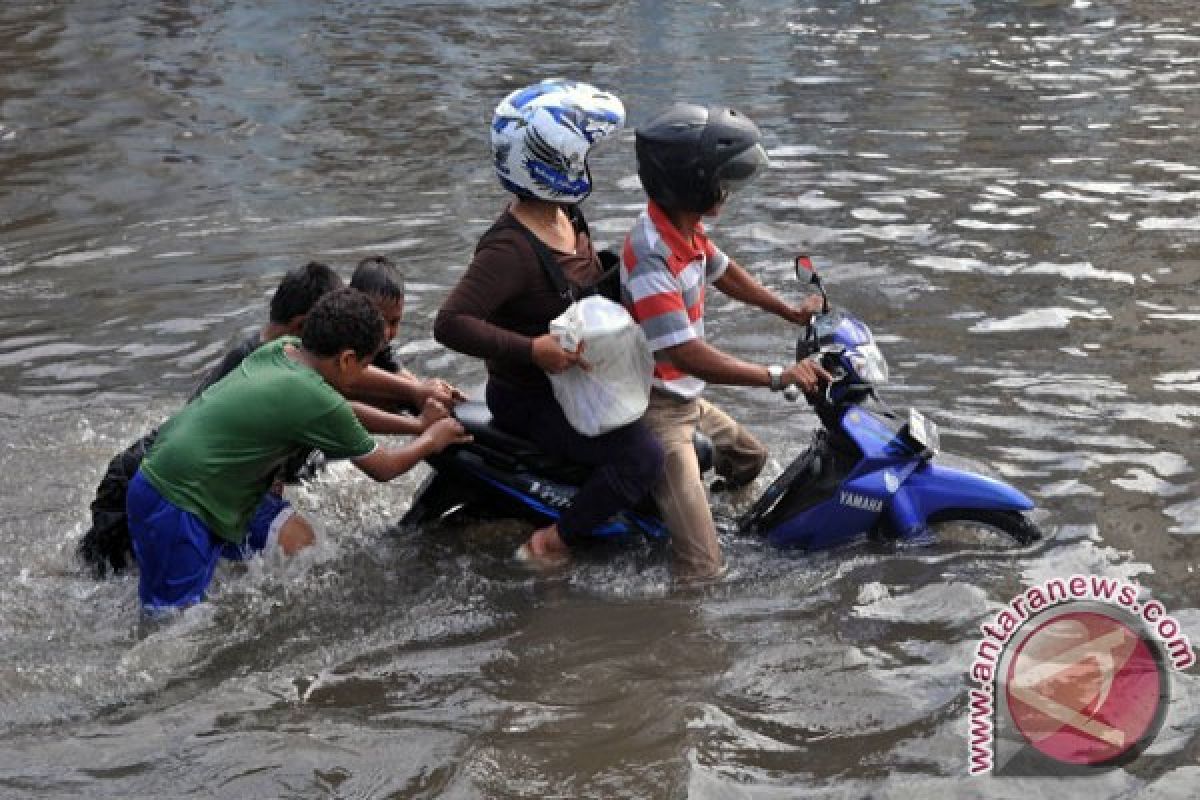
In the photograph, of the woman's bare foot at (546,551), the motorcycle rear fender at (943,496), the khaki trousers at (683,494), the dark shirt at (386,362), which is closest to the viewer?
the motorcycle rear fender at (943,496)

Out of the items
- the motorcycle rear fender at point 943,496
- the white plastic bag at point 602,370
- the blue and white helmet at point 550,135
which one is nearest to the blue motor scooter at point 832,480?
the motorcycle rear fender at point 943,496

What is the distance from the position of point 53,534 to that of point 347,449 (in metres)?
1.78

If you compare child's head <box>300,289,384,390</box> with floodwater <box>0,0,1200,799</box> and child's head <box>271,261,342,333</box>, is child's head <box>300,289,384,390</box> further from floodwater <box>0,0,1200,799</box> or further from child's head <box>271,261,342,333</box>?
floodwater <box>0,0,1200,799</box>

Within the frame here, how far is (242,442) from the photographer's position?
5.52 m

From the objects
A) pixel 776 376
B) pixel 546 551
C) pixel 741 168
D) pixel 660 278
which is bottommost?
pixel 546 551

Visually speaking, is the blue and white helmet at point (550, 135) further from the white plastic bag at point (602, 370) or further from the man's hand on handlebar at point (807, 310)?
the man's hand on handlebar at point (807, 310)

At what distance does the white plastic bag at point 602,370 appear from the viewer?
5.45 metres

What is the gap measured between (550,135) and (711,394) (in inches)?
110

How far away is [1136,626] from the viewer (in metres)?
5.14

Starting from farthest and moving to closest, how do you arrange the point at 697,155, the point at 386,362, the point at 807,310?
the point at 386,362 < the point at 807,310 < the point at 697,155

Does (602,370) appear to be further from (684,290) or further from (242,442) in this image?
(242,442)

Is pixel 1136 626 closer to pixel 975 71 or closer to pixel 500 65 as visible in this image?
pixel 975 71

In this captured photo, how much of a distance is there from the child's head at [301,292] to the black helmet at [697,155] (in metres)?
1.39

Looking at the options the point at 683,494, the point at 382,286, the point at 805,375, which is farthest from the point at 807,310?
the point at 382,286
